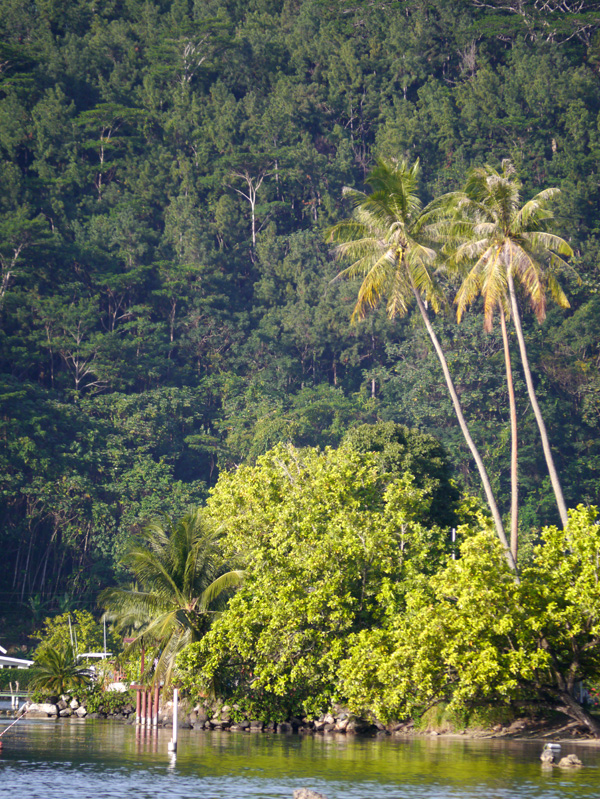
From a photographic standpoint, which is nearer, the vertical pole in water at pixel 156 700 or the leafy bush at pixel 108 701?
the vertical pole in water at pixel 156 700

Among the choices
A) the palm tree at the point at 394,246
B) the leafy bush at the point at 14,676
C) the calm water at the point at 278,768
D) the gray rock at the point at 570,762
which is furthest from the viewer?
the leafy bush at the point at 14,676

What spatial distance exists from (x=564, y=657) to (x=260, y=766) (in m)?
9.49

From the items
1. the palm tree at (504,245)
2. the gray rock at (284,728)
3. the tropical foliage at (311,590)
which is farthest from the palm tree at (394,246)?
the gray rock at (284,728)

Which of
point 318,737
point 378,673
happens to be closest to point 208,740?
point 318,737

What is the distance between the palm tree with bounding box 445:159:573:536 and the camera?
35000 millimetres

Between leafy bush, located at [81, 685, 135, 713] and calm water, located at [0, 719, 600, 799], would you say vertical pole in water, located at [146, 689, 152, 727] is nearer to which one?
calm water, located at [0, 719, 600, 799]

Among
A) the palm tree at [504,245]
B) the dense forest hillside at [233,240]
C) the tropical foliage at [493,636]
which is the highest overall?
the dense forest hillside at [233,240]

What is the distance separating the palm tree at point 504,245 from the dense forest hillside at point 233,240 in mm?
40135

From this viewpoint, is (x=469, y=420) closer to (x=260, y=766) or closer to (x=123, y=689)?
(x=123, y=689)

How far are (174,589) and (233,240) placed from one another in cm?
6756

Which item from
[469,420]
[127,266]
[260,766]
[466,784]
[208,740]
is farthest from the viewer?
[127,266]

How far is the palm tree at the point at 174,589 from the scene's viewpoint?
34.3m

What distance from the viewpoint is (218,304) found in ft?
303

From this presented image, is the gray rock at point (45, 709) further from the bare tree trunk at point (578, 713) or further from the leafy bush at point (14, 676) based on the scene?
the bare tree trunk at point (578, 713)
